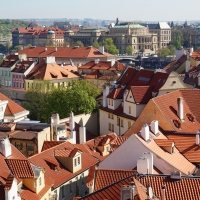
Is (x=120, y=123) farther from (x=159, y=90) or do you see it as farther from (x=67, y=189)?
(x=67, y=189)

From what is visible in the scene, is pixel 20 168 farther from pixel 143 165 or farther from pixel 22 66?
pixel 22 66

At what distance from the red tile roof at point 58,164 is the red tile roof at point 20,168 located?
96.0 inches

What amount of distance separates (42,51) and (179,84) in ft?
243

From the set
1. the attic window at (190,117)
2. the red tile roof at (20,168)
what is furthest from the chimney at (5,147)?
the attic window at (190,117)

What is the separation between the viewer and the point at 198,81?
65.9 meters

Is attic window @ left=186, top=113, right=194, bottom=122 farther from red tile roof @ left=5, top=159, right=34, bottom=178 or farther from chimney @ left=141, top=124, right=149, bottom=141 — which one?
red tile roof @ left=5, top=159, right=34, bottom=178

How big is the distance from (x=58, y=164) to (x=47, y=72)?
174 feet

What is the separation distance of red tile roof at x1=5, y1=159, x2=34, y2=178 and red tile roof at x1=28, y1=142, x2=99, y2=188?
2.44m

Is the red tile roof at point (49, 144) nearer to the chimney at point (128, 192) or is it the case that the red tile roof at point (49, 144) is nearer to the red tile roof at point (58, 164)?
the red tile roof at point (58, 164)

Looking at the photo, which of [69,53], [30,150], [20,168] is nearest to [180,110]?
[30,150]

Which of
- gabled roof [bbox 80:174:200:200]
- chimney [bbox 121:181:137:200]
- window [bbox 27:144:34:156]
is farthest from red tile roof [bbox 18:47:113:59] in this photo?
chimney [bbox 121:181:137:200]

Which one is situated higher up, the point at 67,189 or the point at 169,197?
the point at 169,197

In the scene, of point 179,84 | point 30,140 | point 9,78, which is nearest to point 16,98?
point 9,78

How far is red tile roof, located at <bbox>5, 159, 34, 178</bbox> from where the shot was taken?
3225cm
